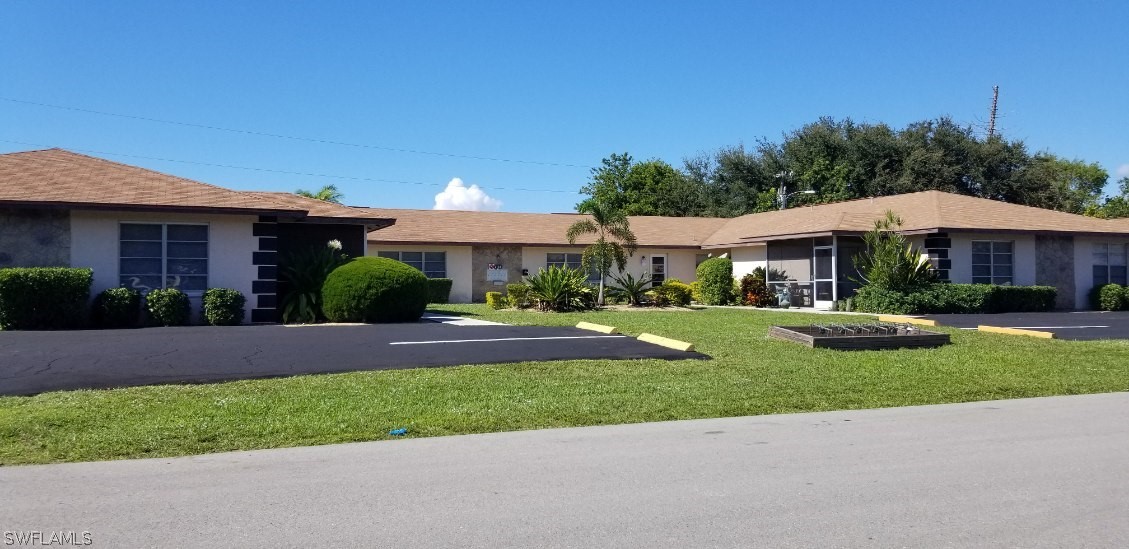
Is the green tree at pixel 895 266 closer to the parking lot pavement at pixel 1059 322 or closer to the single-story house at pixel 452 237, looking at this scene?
the parking lot pavement at pixel 1059 322

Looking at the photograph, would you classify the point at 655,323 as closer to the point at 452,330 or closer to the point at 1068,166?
the point at 452,330

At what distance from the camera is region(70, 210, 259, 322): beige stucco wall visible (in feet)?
59.0

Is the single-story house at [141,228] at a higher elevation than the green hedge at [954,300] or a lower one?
higher

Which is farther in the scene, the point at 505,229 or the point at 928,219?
the point at 505,229

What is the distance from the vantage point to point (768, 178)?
54.2 meters

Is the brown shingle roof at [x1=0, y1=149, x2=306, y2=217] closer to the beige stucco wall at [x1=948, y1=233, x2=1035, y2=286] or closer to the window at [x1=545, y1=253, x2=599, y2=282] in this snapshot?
the window at [x1=545, y1=253, x2=599, y2=282]

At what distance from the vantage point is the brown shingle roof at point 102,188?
17.6 meters

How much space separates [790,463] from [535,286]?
A: 18.4 metres

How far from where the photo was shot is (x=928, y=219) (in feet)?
87.6

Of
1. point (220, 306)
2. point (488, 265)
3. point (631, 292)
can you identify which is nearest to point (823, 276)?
point (631, 292)

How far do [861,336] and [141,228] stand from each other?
1513cm

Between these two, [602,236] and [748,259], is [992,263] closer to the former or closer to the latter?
[748,259]

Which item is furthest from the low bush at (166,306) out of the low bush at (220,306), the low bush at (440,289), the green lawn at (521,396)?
the low bush at (440,289)

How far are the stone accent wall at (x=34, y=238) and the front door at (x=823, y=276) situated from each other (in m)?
21.7
